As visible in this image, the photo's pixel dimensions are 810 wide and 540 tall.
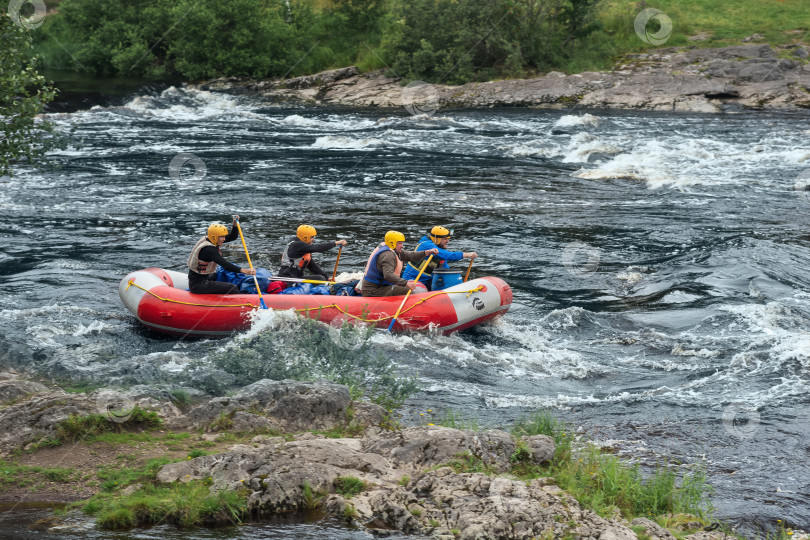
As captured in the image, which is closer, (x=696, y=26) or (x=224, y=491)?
(x=224, y=491)

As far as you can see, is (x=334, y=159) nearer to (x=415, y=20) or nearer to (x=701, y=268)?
(x=701, y=268)

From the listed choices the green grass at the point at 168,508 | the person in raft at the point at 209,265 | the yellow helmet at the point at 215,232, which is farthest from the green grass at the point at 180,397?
the yellow helmet at the point at 215,232

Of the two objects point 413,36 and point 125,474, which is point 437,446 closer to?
point 125,474

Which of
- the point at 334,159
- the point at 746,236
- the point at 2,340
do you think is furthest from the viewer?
the point at 334,159

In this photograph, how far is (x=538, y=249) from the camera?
1374 centimetres

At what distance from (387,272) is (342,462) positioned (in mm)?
4648

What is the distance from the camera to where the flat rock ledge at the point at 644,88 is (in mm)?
29297

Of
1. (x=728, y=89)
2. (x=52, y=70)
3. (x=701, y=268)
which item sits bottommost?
(x=701, y=268)

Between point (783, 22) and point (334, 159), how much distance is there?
24.5 meters

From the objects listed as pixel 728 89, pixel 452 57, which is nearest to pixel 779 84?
pixel 728 89

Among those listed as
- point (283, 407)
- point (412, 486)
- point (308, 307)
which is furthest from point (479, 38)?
point (412, 486)

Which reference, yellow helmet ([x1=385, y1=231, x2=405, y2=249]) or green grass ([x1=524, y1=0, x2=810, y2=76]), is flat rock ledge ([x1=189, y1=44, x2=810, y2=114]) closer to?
green grass ([x1=524, y1=0, x2=810, y2=76])

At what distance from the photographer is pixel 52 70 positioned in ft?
123

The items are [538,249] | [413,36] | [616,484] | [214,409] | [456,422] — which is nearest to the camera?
[616,484]
